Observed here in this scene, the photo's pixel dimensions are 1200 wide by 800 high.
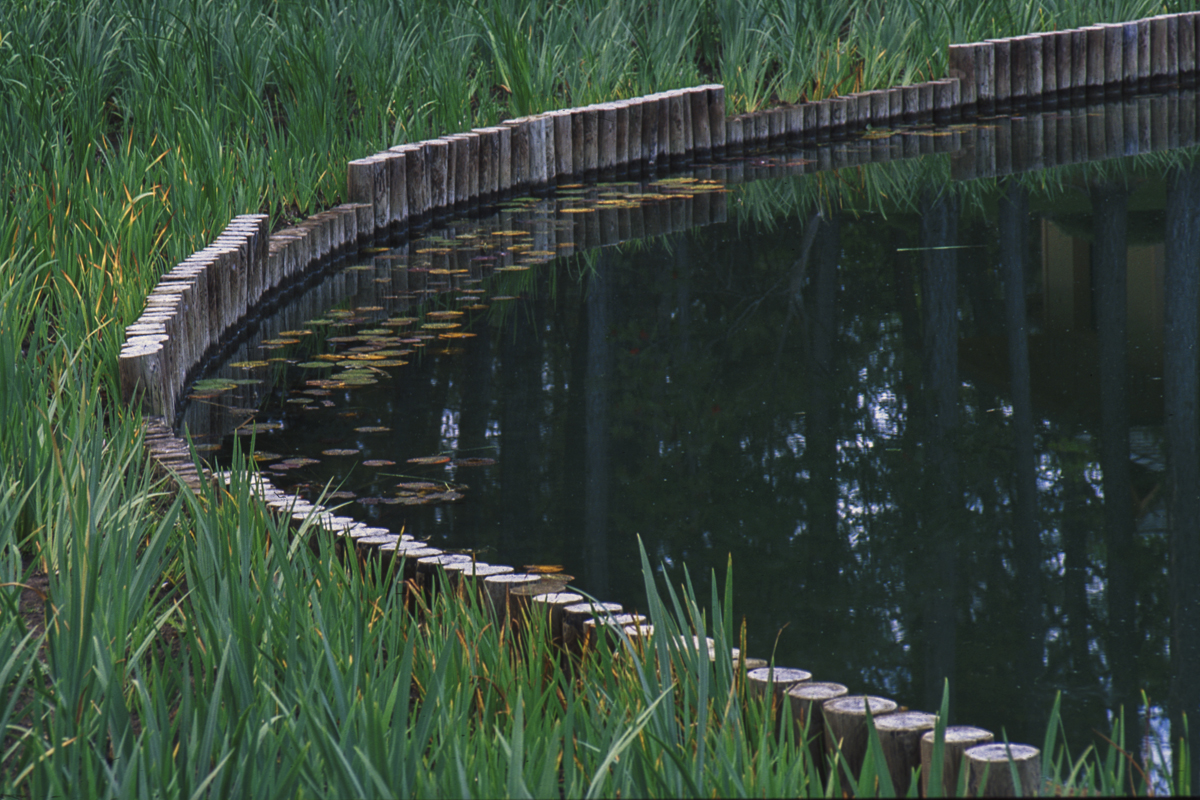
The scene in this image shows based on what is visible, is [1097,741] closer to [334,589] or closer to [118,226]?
[334,589]

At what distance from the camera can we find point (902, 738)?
245 cm

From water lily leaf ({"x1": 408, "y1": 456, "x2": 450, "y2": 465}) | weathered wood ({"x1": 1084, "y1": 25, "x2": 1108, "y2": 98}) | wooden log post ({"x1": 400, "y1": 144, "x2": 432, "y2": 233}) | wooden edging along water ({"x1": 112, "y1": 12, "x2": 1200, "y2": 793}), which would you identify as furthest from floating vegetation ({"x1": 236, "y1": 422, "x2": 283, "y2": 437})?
weathered wood ({"x1": 1084, "y1": 25, "x2": 1108, "y2": 98})

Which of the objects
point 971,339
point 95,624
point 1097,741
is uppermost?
point 971,339

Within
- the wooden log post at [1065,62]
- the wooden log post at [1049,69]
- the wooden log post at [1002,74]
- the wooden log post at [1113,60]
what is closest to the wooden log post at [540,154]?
the wooden log post at [1002,74]

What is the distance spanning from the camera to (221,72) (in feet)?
28.1

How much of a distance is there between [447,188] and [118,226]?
330 centimetres

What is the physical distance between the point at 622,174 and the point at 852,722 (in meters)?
7.58

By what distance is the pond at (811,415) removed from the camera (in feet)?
12.5

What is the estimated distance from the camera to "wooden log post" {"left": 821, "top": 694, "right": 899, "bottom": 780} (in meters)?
2.56

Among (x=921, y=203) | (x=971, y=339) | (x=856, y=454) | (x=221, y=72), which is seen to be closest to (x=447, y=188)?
(x=221, y=72)

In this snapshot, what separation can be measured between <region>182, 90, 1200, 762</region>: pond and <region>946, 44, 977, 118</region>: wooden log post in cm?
315

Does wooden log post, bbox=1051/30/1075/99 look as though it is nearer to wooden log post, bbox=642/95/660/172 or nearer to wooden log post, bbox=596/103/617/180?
wooden log post, bbox=642/95/660/172

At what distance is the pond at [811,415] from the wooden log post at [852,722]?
79cm

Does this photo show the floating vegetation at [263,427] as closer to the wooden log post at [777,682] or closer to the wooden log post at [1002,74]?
the wooden log post at [777,682]
